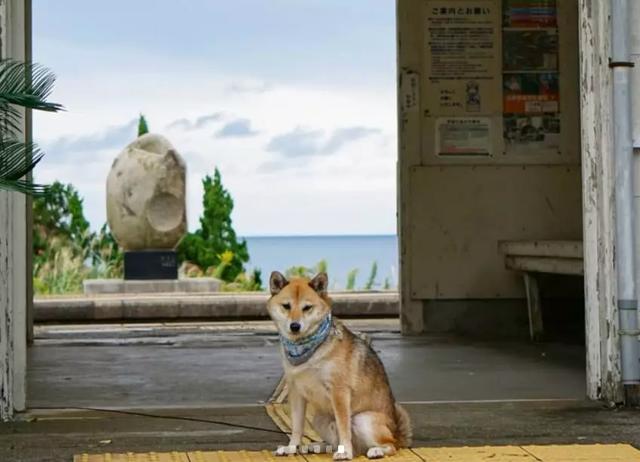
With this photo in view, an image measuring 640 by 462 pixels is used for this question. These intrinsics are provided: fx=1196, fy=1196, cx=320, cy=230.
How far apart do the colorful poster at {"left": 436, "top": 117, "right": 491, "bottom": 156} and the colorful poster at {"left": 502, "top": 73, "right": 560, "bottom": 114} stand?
0.26m

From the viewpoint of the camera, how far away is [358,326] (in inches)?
446

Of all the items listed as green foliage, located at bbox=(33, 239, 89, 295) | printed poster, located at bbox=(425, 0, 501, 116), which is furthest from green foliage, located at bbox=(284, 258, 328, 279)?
printed poster, located at bbox=(425, 0, 501, 116)

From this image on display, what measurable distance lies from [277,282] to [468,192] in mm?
5467

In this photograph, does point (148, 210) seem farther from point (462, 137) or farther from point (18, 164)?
point (18, 164)

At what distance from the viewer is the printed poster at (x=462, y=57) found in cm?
950

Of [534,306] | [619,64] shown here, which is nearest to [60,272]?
[534,306]

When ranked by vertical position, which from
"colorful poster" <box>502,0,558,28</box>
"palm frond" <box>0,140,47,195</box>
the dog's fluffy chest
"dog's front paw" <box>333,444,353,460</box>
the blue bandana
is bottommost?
"dog's front paw" <box>333,444,353,460</box>

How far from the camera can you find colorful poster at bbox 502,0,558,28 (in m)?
9.55

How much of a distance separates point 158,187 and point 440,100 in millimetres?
8525

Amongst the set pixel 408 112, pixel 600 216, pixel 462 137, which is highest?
pixel 408 112

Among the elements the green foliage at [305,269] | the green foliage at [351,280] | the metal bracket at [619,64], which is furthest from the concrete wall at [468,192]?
the green foliage at [351,280]

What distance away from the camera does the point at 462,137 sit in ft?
31.6

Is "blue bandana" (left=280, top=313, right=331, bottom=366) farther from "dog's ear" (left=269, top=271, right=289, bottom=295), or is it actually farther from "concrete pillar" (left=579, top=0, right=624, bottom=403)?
"concrete pillar" (left=579, top=0, right=624, bottom=403)

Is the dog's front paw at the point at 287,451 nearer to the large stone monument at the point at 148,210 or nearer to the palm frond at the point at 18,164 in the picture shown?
the palm frond at the point at 18,164
